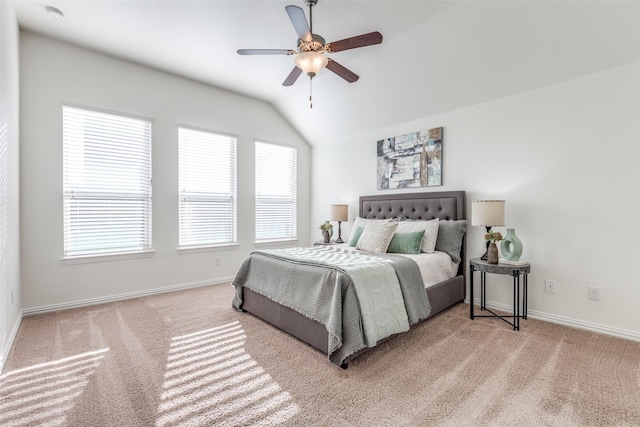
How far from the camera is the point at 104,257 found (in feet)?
11.9

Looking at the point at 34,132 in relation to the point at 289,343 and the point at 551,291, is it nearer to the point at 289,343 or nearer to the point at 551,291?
the point at 289,343

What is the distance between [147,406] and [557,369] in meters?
2.66

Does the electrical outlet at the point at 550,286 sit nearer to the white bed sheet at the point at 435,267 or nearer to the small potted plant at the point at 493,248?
the small potted plant at the point at 493,248

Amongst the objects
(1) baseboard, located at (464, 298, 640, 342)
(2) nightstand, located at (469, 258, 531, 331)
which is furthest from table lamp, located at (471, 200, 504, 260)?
(1) baseboard, located at (464, 298, 640, 342)

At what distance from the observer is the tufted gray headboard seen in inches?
144

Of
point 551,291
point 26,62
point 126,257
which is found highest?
point 26,62

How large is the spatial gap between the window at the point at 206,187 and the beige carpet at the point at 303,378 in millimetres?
1710

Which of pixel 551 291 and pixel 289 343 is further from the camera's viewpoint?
pixel 551 291

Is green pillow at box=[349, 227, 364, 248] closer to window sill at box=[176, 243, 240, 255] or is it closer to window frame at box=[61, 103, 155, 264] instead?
window sill at box=[176, 243, 240, 255]

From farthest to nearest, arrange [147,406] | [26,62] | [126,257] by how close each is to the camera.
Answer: [126,257], [26,62], [147,406]

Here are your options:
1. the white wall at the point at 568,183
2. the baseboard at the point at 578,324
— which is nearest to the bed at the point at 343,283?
the white wall at the point at 568,183

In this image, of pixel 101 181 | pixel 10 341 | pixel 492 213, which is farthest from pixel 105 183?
pixel 492 213

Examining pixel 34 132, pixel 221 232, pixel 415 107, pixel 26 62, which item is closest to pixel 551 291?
pixel 415 107

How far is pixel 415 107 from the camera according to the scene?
3.94 m
